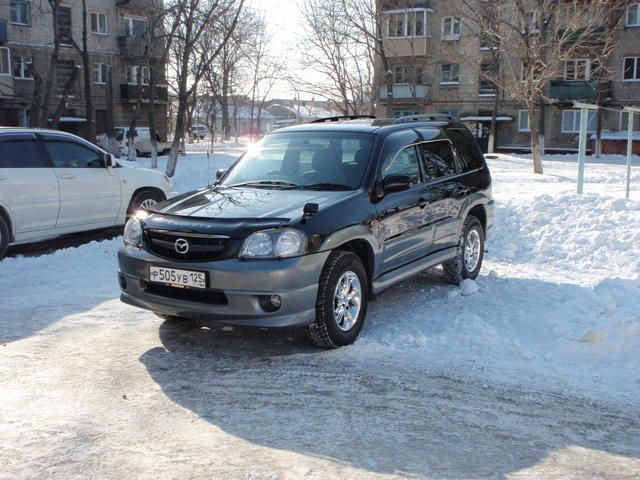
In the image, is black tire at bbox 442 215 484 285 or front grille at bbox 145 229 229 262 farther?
black tire at bbox 442 215 484 285

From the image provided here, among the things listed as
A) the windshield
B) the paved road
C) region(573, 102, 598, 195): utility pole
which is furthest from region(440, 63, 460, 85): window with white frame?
the paved road

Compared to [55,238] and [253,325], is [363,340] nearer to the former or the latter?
[253,325]

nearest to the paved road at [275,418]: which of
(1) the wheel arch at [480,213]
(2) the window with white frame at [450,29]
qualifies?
(1) the wheel arch at [480,213]

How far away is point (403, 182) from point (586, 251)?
4.01m

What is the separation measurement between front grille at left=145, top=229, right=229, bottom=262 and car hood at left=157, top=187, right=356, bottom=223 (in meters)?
0.22

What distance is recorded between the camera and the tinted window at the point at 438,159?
6750mm

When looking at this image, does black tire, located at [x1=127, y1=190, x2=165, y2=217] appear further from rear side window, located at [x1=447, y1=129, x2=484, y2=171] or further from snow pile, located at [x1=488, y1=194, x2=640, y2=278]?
snow pile, located at [x1=488, y1=194, x2=640, y2=278]

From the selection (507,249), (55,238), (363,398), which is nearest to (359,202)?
(363,398)

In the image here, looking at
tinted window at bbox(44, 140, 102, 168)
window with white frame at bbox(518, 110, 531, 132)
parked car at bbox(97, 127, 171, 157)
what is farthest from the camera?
window with white frame at bbox(518, 110, 531, 132)

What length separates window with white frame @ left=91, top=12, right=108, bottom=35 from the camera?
1714 inches

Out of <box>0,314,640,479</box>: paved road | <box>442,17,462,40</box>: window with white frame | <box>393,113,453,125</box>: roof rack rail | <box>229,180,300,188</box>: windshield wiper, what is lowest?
<box>0,314,640,479</box>: paved road

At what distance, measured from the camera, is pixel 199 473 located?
11.2ft

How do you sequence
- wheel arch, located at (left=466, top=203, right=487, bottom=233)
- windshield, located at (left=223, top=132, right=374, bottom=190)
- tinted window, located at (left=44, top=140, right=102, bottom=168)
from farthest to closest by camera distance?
tinted window, located at (left=44, top=140, right=102, bottom=168), wheel arch, located at (left=466, top=203, right=487, bottom=233), windshield, located at (left=223, top=132, right=374, bottom=190)

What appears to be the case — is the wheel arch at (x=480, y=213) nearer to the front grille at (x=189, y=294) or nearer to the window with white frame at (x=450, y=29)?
the front grille at (x=189, y=294)
